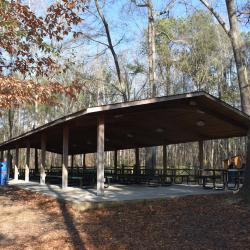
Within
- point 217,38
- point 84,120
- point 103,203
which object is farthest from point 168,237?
point 217,38

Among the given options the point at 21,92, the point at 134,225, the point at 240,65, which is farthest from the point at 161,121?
the point at 21,92

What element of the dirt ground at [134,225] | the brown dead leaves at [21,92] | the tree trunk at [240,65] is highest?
the tree trunk at [240,65]

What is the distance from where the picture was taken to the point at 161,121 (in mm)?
13625

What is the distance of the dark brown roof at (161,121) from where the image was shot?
11.0 metres

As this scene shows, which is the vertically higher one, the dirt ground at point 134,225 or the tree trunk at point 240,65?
the tree trunk at point 240,65

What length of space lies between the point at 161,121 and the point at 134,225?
6234 mm

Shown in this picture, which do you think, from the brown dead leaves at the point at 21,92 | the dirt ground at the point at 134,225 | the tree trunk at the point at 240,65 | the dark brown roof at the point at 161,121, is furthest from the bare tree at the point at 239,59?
the brown dead leaves at the point at 21,92

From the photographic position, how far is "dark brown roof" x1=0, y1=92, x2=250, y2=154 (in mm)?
11003

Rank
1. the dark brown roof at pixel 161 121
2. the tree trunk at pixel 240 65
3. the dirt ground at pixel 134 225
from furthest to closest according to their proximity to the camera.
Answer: the tree trunk at pixel 240 65, the dark brown roof at pixel 161 121, the dirt ground at pixel 134 225

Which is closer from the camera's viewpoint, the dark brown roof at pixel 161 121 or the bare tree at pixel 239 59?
the dark brown roof at pixel 161 121

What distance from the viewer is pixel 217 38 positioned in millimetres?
32156

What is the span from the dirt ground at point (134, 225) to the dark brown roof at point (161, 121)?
2683mm

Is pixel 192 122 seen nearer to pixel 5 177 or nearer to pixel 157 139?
pixel 157 139

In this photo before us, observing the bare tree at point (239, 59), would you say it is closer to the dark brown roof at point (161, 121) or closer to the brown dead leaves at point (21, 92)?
the dark brown roof at point (161, 121)
